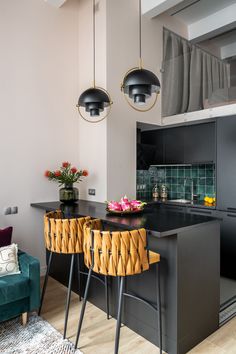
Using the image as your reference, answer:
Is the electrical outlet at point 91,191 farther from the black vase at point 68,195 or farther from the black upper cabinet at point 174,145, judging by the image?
the black upper cabinet at point 174,145

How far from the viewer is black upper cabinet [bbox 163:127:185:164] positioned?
4070 mm

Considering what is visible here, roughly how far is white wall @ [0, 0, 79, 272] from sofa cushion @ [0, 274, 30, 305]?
986mm

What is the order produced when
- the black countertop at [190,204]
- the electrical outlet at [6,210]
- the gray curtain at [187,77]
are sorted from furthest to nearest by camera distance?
the gray curtain at [187,77] < the black countertop at [190,204] < the electrical outlet at [6,210]

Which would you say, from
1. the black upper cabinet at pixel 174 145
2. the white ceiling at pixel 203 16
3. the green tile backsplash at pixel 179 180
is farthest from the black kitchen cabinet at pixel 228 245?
the white ceiling at pixel 203 16

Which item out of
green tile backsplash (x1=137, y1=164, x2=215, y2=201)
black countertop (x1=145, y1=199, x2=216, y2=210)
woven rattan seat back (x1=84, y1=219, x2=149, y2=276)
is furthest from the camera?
green tile backsplash (x1=137, y1=164, x2=215, y2=201)

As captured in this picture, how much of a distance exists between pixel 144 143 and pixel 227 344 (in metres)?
2.94

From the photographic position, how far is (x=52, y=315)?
2.67 metres

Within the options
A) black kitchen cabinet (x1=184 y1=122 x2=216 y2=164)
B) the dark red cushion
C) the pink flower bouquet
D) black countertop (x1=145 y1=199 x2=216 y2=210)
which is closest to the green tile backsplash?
black countertop (x1=145 y1=199 x2=216 y2=210)

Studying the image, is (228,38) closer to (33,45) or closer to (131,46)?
(131,46)

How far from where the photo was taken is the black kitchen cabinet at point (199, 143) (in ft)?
12.2

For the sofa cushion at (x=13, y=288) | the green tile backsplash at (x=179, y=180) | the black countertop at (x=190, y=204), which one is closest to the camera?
the sofa cushion at (x=13, y=288)

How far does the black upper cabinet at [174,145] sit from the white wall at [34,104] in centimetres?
143

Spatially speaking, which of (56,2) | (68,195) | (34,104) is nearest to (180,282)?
(68,195)

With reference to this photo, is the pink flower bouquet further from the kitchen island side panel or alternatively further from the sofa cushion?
the sofa cushion
